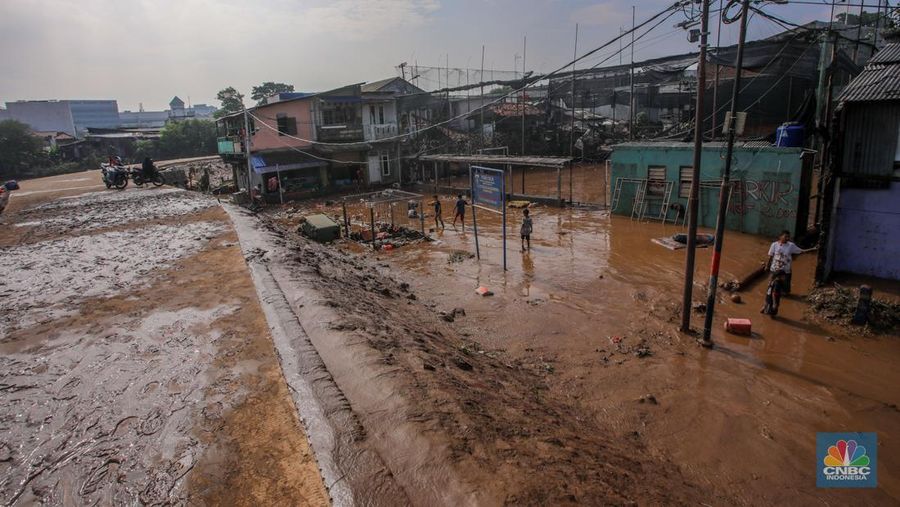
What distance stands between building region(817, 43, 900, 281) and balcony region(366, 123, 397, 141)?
27.6 metres

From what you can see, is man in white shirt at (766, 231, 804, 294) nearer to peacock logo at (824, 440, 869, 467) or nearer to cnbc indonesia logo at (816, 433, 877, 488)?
cnbc indonesia logo at (816, 433, 877, 488)

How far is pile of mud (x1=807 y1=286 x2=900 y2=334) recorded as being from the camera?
980 centimetres

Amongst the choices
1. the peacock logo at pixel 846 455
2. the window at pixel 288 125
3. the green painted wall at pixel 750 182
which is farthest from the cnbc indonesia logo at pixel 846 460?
the window at pixel 288 125

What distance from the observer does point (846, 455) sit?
20.9ft

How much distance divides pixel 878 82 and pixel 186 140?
205ft

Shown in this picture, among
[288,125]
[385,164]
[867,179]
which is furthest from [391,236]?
[385,164]

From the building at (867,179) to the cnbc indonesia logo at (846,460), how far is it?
6.78 m

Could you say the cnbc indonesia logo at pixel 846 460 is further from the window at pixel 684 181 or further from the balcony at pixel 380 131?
the balcony at pixel 380 131

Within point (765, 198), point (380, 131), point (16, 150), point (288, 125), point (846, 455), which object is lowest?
point (846, 455)

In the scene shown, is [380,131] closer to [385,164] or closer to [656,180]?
[385,164]

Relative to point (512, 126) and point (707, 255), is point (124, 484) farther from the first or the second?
point (512, 126)

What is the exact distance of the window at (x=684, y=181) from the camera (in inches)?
770

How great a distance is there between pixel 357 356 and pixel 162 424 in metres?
2.38

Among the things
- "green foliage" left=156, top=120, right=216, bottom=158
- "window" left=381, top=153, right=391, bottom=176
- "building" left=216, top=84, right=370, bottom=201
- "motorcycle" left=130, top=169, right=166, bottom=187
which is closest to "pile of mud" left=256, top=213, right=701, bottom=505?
"building" left=216, top=84, right=370, bottom=201
